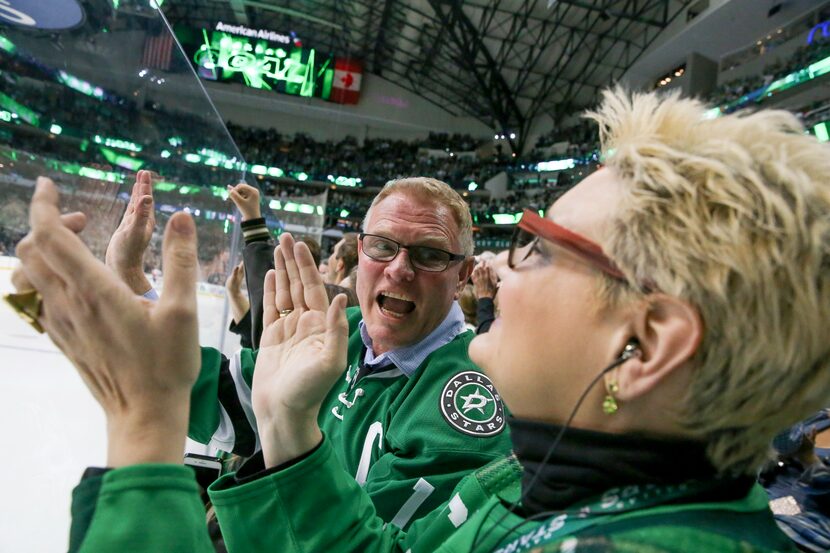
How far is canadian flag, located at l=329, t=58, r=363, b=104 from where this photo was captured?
25.0 m

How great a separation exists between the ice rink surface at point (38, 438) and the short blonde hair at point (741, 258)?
5.34 feet

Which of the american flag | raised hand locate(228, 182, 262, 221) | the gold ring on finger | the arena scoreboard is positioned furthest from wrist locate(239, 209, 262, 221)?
the arena scoreboard

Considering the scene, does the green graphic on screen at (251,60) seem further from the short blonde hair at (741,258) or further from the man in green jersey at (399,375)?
the short blonde hair at (741,258)

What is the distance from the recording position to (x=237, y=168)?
4.02m

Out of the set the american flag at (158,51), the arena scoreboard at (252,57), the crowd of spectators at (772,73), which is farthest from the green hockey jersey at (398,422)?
the arena scoreboard at (252,57)

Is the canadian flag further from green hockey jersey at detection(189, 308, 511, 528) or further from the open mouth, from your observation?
green hockey jersey at detection(189, 308, 511, 528)

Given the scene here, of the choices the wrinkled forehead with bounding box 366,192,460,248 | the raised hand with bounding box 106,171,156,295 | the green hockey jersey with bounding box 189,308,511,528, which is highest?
the wrinkled forehead with bounding box 366,192,460,248

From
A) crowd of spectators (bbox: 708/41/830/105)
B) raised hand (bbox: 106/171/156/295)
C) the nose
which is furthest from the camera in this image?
crowd of spectators (bbox: 708/41/830/105)

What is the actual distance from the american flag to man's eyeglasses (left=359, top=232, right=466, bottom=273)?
1221 mm

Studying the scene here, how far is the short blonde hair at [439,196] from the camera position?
170cm

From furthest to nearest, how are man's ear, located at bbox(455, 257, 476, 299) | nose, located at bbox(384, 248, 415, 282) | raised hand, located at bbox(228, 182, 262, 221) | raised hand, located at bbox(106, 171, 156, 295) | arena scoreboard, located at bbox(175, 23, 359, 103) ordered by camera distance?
arena scoreboard, located at bbox(175, 23, 359, 103)
raised hand, located at bbox(228, 182, 262, 221)
man's ear, located at bbox(455, 257, 476, 299)
nose, located at bbox(384, 248, 415, 282)
raised hand, located at bbox(106, 171, 156, 295)

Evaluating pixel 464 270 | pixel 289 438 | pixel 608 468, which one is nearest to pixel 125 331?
pixel 289 438

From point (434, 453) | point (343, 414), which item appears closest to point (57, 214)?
point (434, 453)

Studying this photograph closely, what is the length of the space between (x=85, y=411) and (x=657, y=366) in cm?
205
